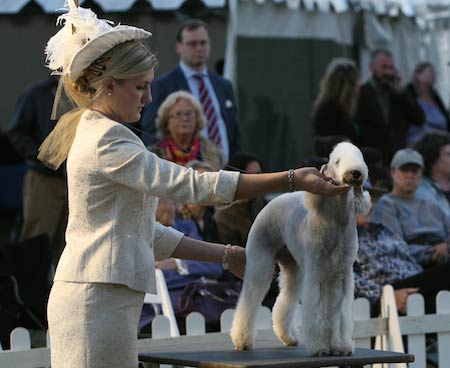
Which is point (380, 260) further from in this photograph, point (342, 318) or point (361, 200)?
point (361, 200)

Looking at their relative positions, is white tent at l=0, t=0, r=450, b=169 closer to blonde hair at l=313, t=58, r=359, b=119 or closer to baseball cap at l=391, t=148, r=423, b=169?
blonde hair at l=313, t=58, r=359, b=119

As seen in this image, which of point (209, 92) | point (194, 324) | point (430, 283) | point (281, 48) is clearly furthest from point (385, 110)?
point (194, 324)

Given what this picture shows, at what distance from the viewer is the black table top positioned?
347 centimetres

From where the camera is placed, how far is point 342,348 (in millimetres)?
3725

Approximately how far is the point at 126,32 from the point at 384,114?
6587 mm

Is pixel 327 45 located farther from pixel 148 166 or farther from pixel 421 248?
pixel 148 166

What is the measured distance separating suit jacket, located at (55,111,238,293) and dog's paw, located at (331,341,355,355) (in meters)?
0.69

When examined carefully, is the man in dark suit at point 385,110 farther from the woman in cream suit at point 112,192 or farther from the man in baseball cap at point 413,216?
the woman in cream suit at point 112,192

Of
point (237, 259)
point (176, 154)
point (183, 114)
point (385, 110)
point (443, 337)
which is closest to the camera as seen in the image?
point (237, 259)

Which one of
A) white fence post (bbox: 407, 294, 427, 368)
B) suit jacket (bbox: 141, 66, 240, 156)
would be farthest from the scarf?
white fence post (bbox: 407, 294, 427, 368)

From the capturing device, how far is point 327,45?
10.9 metres

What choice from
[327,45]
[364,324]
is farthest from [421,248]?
[327,45]

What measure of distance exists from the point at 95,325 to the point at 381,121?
6.63 metres

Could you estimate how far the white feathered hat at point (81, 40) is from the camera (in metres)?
3.32
